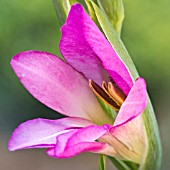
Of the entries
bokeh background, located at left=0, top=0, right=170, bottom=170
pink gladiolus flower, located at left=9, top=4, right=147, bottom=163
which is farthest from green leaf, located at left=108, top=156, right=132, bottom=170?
bokeh background, located at left=0, top=0, right=170, bottom=170

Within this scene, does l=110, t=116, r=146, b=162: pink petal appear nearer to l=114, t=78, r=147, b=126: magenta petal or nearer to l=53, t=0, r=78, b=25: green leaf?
l=114, t=78, r=147, b=126: magenta petal

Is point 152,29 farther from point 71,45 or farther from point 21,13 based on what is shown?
point 71,45

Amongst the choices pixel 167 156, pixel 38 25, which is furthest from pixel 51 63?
pixel 38 25

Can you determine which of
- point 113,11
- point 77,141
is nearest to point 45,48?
point 113,11

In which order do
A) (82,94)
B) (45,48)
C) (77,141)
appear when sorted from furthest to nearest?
(45,48) < (82,94) < (77,141)

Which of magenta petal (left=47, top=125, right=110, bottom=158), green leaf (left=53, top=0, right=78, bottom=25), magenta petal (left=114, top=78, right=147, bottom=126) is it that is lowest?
magenta petal (left=47, top=125, right=110, bottom=158)

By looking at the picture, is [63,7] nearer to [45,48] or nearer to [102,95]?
[102,95]

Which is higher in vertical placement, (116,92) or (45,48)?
(116,92)

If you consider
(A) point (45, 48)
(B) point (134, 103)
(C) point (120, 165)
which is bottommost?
(A) point (45, 48)
